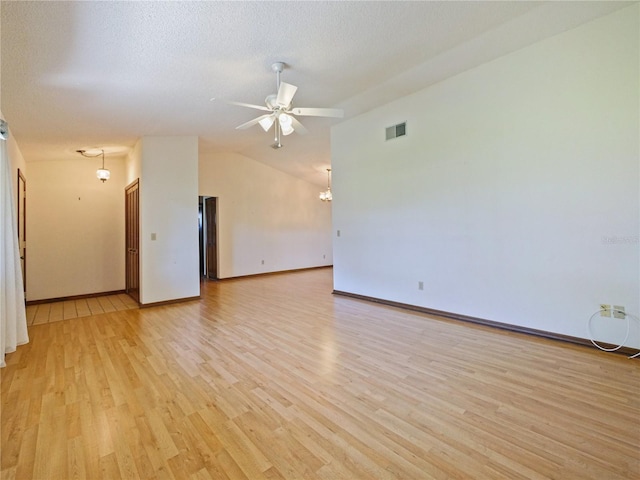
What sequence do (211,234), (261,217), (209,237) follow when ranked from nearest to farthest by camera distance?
(211,234)
(209,237)
(261,217)

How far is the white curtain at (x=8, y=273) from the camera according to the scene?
2.87 metres

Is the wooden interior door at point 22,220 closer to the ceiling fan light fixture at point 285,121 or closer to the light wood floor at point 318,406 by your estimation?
the light wood floor at point 318,406

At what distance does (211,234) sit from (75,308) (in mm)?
3461

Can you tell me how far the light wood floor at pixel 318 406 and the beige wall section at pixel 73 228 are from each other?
2558 mm

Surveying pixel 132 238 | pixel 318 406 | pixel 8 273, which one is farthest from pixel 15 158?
pixel 318 406

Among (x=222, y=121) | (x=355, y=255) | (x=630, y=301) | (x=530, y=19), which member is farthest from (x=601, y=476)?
(x=222, y=121)

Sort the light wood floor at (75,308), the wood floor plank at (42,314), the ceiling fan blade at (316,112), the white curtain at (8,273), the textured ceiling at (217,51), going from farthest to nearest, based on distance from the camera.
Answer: the light wood floor at (75,308) → the wood floor plank at (42,314) → the ceiling fan blade at (316,112) → the white curtain at (8,273) → the textured ceiling at (217,51)

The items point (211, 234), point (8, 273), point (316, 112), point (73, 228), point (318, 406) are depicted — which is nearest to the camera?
point (318, 406)

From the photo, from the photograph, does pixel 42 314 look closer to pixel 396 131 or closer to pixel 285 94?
pixel 285 94

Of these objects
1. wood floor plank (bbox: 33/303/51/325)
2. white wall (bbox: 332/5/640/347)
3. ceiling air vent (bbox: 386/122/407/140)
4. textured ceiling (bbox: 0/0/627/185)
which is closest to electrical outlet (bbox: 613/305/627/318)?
white wall (bbox: 332/5/640/347)

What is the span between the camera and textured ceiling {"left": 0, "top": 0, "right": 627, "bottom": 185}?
2.29 metres

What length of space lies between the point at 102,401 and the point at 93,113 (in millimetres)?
3345

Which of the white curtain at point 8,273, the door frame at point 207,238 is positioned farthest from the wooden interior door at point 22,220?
the door frame at point 207,238

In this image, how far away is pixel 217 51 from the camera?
284 cm
